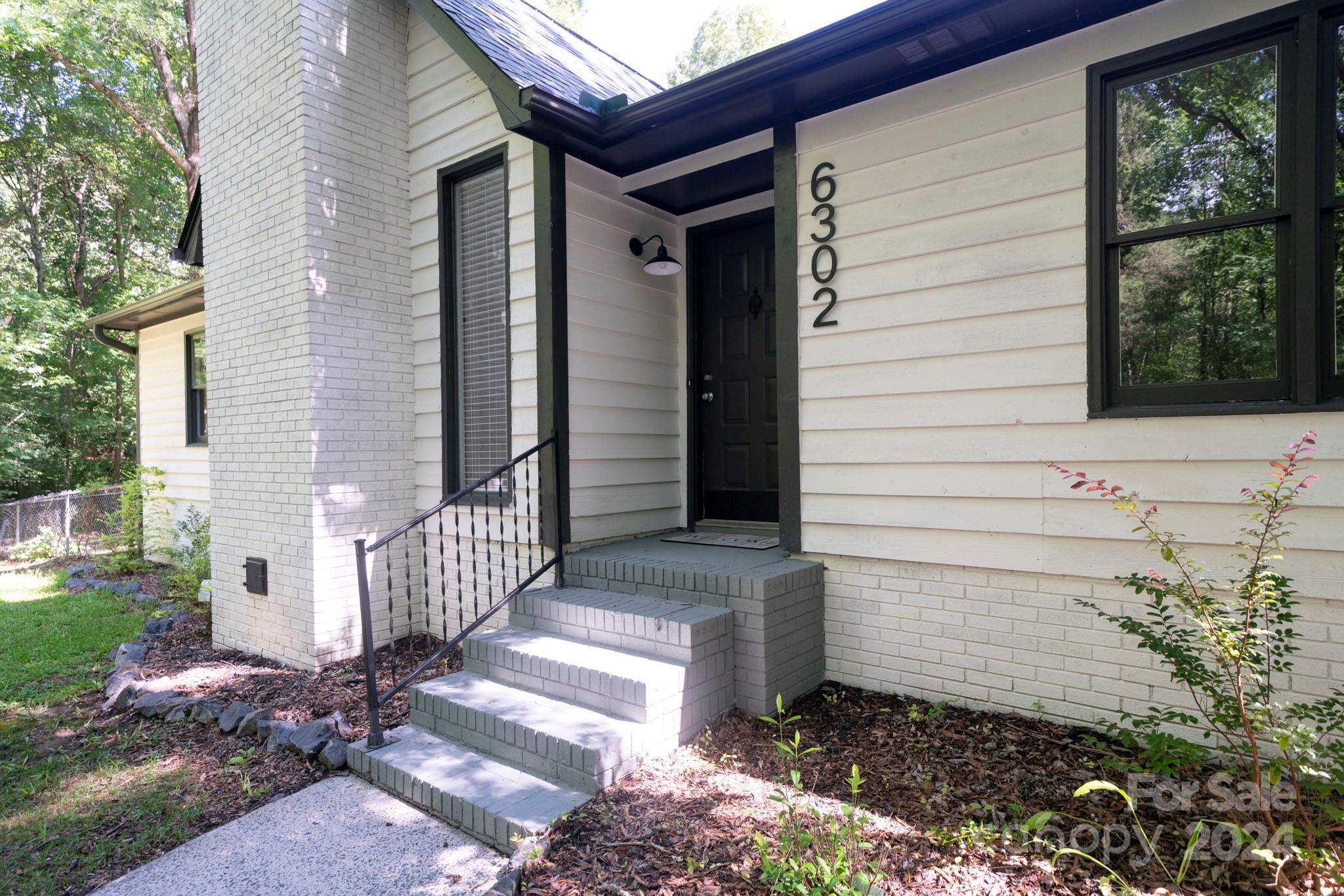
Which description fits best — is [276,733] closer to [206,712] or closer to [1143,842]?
[206,712]

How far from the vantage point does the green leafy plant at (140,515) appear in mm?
8852

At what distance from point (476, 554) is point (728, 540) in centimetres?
171

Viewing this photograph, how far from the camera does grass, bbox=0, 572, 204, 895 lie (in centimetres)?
259

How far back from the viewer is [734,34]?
72.3 ft

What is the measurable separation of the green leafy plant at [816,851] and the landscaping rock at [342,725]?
223cm

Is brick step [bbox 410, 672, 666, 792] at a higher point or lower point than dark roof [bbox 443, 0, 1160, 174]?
lower

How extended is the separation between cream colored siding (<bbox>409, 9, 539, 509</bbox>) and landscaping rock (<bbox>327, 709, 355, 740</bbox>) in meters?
1.61

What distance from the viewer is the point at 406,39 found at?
498 cm

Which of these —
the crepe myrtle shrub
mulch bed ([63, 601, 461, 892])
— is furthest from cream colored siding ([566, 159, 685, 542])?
the crepe myrtle shrub

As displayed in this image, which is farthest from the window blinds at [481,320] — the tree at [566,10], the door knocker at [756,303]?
the tree at [566,10]

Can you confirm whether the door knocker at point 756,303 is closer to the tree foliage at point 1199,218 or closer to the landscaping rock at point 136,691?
the tree foliage at point 1199,218

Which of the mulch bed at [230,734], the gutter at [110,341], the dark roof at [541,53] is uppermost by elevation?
the dark roof at [541,53]

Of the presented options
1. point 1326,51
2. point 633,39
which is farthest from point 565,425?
point 633,39

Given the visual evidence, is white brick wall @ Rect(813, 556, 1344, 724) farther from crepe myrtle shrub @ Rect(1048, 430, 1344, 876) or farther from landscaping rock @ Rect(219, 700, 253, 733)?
landscaping rock @ Rect(219, 700, 253, 733)
